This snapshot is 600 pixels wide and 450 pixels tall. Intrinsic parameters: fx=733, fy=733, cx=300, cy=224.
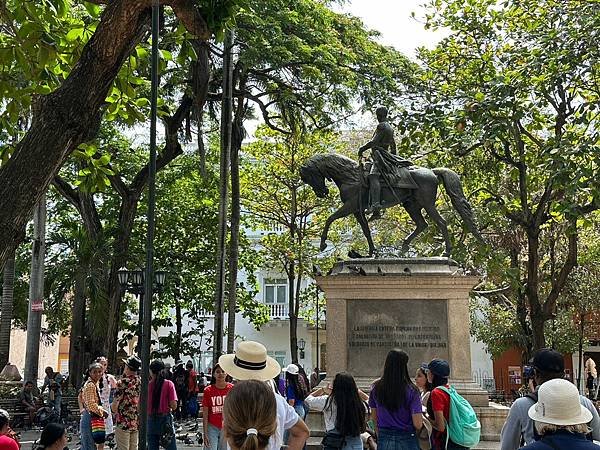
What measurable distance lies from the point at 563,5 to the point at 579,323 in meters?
22.3

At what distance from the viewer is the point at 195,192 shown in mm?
30453

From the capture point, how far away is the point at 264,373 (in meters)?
4.74

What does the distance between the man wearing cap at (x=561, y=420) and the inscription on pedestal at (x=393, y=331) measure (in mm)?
8342

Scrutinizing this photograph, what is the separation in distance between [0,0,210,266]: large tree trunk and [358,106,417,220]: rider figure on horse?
266 inches

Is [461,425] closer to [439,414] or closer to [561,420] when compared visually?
[439,414]

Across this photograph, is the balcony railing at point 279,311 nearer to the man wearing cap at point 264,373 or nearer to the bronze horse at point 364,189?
the bronze horse at point 364,189

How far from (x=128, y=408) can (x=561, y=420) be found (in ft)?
24.3

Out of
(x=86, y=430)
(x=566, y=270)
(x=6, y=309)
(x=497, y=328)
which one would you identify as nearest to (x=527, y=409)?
(x=86, y=430)

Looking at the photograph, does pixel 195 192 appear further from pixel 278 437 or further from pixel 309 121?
pixel 278 437

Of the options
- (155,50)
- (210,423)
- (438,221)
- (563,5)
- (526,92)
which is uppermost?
(563,5)

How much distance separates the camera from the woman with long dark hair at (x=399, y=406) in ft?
20.7

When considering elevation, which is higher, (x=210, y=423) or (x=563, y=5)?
(x=563, y=5)

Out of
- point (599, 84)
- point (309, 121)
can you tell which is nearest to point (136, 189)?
point (309, 121)

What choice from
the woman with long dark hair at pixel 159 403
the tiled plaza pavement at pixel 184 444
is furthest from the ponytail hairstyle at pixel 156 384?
the tiled plaza pavement at pixel 184 444
